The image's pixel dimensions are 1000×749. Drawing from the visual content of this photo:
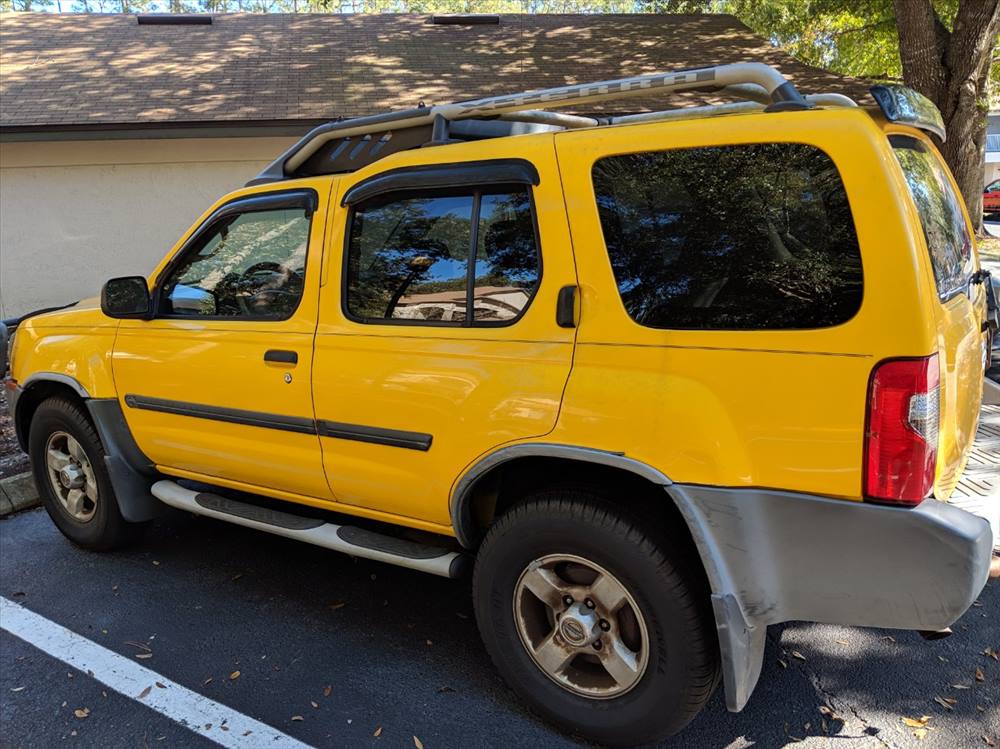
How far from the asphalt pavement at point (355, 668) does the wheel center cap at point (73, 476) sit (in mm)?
459

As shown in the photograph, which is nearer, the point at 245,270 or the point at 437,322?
the point at 437,322

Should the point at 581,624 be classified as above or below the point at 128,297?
below

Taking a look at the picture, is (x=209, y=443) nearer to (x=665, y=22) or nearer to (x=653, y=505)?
(x=653, y=505)

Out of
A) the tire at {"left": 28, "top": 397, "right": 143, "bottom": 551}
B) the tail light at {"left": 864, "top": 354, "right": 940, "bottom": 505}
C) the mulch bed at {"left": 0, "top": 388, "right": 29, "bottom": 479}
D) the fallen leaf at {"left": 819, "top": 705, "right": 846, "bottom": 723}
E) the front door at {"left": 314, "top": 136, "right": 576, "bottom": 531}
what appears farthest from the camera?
the mulch bed at {"left": 0, "top": 388, "right": 29, "bottom": 479}

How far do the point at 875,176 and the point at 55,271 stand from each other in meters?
11.4

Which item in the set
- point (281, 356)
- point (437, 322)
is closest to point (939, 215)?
point (437, 322)

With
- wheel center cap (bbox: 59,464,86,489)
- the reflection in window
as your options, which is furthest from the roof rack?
wheel center cap (bbox: 59,464,86,489)

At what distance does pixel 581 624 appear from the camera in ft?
8.35

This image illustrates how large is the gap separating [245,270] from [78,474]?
1701 millimetres

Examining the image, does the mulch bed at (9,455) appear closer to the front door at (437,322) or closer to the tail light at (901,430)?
the front door at (437,322)

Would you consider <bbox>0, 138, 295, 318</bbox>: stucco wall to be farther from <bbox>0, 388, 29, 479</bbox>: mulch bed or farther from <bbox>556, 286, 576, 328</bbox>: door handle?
<bbox>556, 286, 576, 328</bbox>: door handle

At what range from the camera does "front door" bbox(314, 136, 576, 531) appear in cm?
254

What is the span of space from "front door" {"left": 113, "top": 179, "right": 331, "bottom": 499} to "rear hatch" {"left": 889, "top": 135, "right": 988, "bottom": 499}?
2214mm

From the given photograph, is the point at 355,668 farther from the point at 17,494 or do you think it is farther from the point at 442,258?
the point at 17,494
